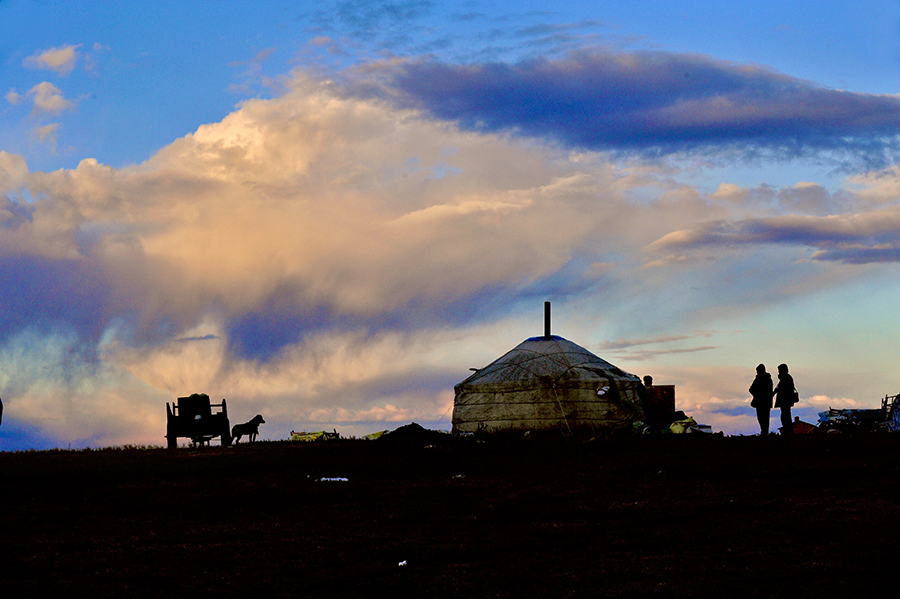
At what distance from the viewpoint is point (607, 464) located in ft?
55.2

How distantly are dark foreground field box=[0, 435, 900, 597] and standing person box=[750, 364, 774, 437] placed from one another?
3.40 meters

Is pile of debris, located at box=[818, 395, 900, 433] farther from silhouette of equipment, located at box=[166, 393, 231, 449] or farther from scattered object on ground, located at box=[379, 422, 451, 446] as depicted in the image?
silhouette of equipment, located at box=[166, 393, 231, 449]

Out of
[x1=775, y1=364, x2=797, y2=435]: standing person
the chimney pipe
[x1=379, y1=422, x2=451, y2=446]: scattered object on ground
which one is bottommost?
[x1=379, y1=422, x2=451, y2=446]: scattered object on ground

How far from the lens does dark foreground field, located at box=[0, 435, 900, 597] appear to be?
8.80m

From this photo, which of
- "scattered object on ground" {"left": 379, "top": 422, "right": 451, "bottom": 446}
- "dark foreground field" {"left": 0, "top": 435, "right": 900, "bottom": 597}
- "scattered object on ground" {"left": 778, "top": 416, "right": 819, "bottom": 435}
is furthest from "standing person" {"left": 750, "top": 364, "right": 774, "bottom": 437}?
"scattered object on ground" {"left": 379, "top": 422, "right": 451, "bottom": 446}

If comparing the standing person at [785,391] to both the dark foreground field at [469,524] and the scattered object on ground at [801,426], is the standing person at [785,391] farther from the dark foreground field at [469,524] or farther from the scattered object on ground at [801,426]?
the scattered object on ground at [801,426]

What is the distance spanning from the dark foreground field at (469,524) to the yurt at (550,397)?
653cm

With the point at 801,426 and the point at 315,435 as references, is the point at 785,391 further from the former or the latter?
the point at 315,435

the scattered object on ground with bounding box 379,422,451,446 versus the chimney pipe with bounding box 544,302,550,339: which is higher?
the chimney pipe with bounding box 544,302,550,339

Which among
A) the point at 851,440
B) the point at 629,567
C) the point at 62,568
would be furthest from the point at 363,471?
the point at 851,440

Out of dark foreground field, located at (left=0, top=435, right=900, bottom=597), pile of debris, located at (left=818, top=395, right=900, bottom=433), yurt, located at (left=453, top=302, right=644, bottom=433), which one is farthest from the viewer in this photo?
pile of debris, located at (left=818, top=395, right=900, bottom=433)

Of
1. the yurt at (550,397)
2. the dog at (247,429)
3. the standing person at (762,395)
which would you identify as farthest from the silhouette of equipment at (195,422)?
the standing person at (762,395)

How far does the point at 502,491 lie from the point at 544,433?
10.5 m

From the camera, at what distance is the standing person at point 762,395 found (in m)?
22.8
